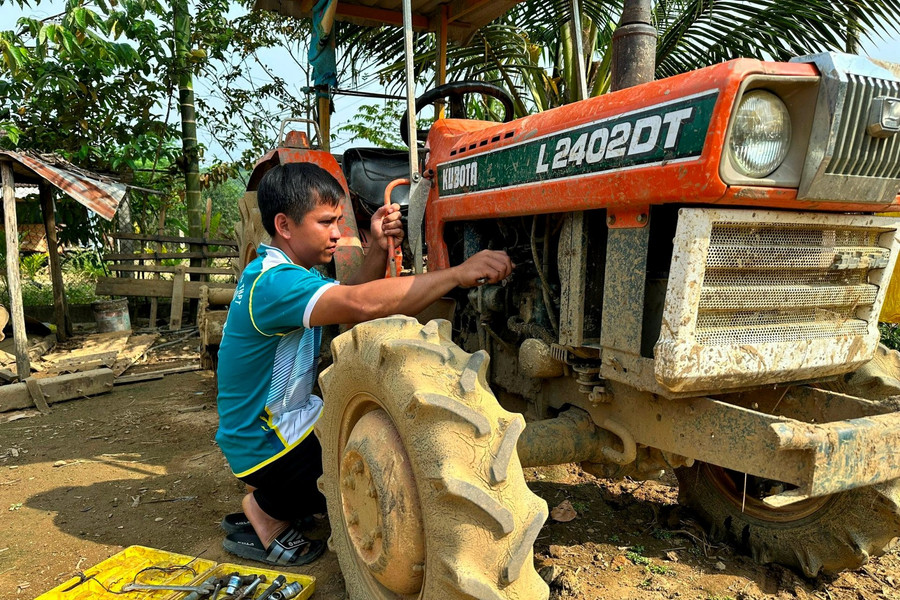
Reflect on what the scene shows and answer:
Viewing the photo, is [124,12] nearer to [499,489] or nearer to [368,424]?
[368,424]

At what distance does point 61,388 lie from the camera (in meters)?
5.72

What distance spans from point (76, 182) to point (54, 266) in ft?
6.32

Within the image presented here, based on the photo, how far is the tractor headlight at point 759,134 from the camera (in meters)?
1.69

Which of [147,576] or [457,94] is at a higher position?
[457,94]

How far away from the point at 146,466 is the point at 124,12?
22.6 feet

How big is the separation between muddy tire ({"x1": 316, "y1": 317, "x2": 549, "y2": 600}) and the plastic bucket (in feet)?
25.0

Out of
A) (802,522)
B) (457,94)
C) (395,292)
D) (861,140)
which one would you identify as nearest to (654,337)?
(861,140)

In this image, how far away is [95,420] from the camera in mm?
5172

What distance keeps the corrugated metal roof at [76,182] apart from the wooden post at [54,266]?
2.92ft

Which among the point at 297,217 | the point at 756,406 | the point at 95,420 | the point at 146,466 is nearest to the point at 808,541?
the point at 756,406

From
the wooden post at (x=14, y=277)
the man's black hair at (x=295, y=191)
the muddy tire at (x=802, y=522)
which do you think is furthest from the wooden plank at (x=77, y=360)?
the muddy tire at (x=802, y=522)

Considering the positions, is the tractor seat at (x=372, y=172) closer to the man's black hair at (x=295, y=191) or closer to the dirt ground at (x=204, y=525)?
the man's black hair at (x=295, y=191)

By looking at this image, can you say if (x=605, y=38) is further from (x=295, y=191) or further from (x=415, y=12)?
(x=295, y=191)

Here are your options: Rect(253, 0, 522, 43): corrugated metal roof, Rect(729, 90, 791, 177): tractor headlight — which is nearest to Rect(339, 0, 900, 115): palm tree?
Rect(253, 0, 522, 43): corrugated metal roof
